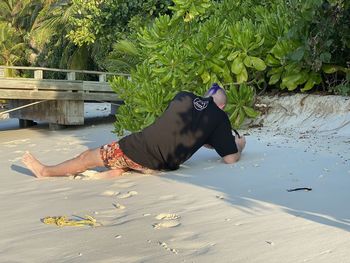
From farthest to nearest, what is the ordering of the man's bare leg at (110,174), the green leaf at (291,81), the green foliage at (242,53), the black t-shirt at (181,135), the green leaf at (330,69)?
the green leaf at (291,81), the green leaf at (330,69), the green foliage at (242,53), the man's bare leg at (110,174), the black t-shirt at (181,135)

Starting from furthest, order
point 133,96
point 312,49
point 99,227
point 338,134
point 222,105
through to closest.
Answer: point 133,96, point 312,49, point 338,134, point 222,105, point 99,227

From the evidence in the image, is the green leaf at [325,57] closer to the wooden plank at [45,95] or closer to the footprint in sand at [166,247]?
the footprint in sand at [166,247]

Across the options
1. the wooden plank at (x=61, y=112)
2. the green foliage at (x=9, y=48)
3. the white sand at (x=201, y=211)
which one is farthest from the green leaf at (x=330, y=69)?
the green foliage at (x=9, y=48)

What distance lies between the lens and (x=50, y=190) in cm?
485

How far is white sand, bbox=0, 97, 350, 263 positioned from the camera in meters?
2.76

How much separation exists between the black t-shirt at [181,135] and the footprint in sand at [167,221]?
159 cm

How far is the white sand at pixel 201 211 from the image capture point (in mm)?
2762

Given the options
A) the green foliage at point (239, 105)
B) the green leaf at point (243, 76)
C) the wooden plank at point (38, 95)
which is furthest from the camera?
the wooden plank at point (38, 95)

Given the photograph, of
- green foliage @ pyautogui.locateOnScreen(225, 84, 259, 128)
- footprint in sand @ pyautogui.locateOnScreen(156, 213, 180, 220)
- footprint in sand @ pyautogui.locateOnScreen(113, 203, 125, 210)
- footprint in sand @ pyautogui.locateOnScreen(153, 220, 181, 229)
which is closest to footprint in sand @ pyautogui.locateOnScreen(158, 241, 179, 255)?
footprint in sand @ pyautogui.locateOnScreen(153, 220, 181, 229)

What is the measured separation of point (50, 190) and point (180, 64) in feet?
12.7

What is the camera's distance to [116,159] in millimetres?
5254

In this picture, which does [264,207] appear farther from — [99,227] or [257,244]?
[99,227]

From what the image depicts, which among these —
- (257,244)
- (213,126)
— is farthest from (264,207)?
(213,126)

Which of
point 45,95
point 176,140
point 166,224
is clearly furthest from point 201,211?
point 45,95
